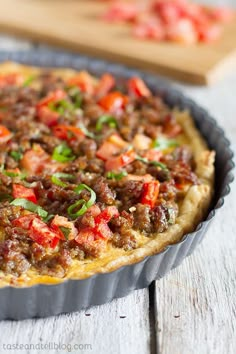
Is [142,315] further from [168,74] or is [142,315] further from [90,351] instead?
[168,74]

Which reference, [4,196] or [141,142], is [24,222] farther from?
[141,142]

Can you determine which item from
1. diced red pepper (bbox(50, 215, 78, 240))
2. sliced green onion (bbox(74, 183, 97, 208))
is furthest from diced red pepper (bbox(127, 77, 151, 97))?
diced red pepper (bbox(50, 215, 78, 240))

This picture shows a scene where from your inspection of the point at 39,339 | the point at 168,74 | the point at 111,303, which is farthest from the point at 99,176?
the point at 168,74

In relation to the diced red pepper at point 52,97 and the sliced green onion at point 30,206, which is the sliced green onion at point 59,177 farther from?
the diced red pepper at point 52,97

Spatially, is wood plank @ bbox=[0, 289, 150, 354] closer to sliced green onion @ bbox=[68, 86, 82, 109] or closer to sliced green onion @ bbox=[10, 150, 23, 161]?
sliced green onion @ bbox=[10, 150, 23, 161]

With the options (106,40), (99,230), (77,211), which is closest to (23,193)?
(77,211)

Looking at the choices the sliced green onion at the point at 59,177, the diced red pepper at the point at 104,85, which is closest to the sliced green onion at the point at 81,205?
the sliced green onion at the point at 59,177
